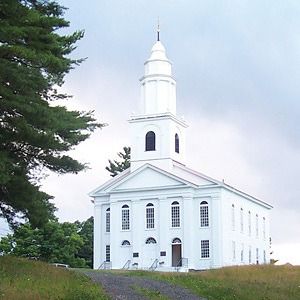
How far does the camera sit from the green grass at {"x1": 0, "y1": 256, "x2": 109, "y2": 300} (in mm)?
21667

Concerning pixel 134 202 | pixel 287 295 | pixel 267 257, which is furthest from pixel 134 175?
pixel 287 295

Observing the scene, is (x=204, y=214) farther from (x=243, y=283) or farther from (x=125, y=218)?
(x=243, y=283)

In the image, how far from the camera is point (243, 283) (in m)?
29.2

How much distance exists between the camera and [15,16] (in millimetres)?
23047

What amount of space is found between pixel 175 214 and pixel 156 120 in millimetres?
8008

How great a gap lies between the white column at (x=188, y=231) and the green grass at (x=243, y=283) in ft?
81.0

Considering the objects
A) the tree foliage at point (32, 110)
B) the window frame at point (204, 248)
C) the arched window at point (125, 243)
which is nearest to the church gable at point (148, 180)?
the arched window at point (125, 243)

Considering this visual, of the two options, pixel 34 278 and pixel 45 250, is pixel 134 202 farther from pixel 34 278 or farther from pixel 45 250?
pixel 34 278

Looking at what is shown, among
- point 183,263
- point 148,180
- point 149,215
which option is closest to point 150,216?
point 149,215

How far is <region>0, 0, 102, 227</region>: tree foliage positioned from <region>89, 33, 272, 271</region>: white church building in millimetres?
31634

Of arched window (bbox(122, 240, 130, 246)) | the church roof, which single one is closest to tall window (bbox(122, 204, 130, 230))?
arched window (bbox(122, 240, 130, 246))

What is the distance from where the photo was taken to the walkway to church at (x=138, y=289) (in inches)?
953

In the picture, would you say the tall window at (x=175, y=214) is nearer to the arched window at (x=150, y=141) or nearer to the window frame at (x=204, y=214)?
the window frame at (x=204, y=214)

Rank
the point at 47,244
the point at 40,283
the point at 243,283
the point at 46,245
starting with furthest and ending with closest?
1. the point at 47,244
2. the point at 46,245
3. the point at 243,283
4. the point at 40,283
